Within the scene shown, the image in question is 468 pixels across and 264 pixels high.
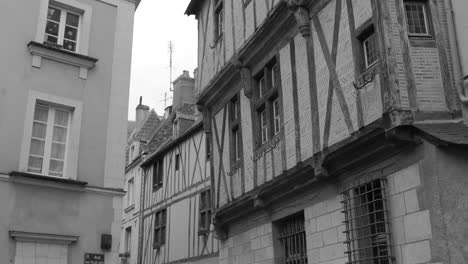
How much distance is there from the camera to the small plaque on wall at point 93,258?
8865 millimetres

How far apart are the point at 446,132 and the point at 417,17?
1685 mm

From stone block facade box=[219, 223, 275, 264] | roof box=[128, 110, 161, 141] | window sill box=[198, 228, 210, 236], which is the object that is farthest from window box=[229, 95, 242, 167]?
roof box=[128, 110, 161, 141]

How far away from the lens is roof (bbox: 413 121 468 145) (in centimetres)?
570

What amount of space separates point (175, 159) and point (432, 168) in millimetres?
13060

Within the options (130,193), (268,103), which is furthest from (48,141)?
(130,193)

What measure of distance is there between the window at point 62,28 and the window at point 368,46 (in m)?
5.45

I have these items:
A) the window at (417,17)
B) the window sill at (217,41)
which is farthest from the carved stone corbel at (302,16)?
the window sill at (217,41)

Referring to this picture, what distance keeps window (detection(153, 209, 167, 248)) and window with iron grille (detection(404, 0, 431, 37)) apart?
43.2 feet

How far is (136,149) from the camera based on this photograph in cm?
2380

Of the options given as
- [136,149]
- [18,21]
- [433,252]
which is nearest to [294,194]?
[433,252]

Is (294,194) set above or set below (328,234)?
above

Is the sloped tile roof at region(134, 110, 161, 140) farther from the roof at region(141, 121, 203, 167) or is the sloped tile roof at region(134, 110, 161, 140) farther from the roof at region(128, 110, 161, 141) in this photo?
the roof at region(141, 121, 203, 167)

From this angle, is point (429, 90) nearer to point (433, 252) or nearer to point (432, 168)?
point (432, 168)

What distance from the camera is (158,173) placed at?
1958 centimetres
